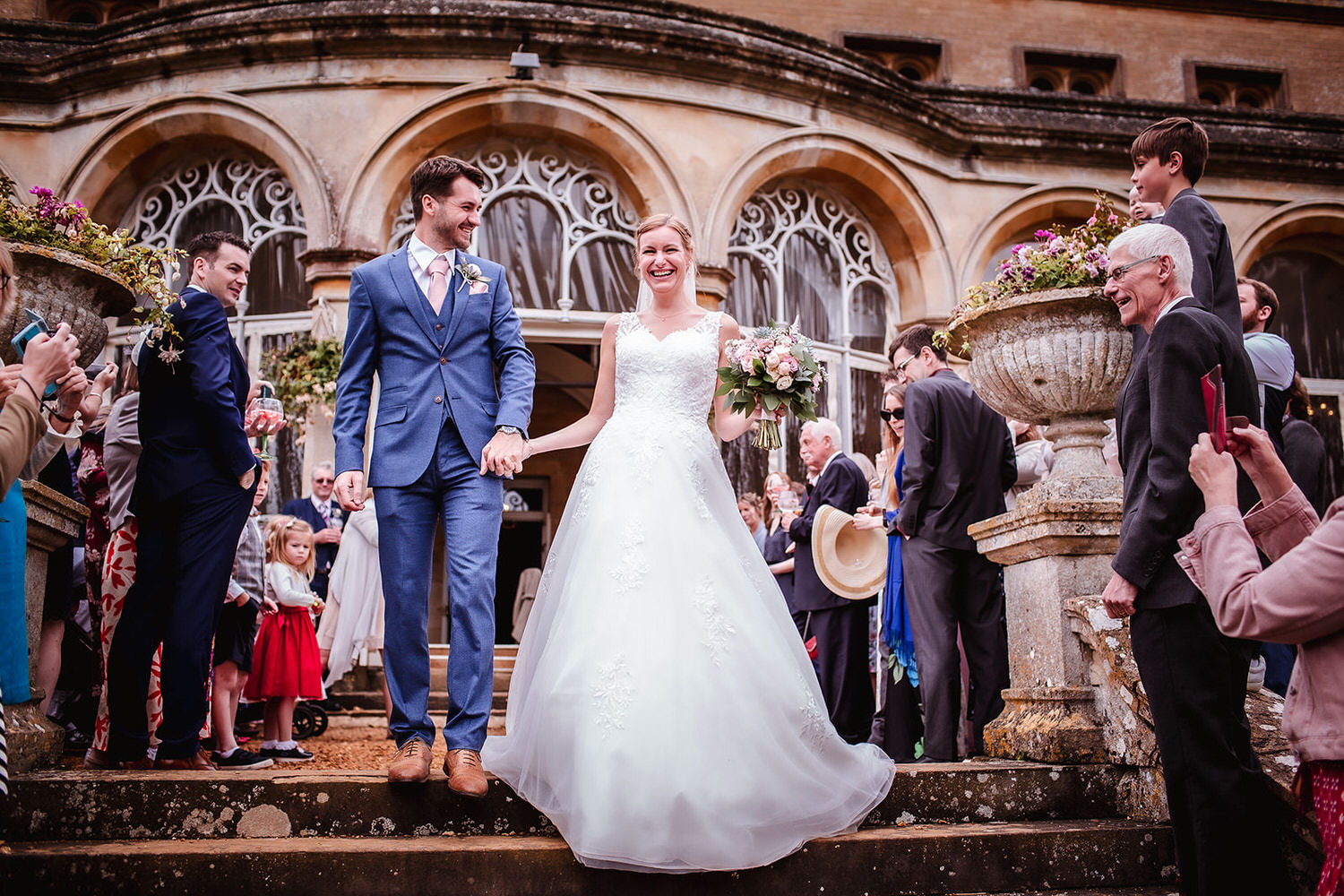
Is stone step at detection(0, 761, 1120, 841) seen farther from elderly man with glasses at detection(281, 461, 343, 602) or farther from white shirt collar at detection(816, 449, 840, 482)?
elderly man with glasses at detection(281, 461, 343, 602)

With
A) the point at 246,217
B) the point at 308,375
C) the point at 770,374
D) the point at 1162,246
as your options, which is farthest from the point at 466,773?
the point at 246,217

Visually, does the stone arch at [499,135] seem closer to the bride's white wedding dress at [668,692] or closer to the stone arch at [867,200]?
the stone arch at [867,200]

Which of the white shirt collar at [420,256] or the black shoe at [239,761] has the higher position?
the white shirt collar at [420,256]

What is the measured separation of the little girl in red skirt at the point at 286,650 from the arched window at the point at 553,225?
15.4ft

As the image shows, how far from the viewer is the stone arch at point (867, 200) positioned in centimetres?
1106

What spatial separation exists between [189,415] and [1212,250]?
13.5ft

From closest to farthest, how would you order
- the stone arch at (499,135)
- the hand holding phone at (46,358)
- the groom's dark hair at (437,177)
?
1. the hand holding phone at (46,358)
2. the groom's dark hair at (437,177)
3. the stone arch at (499,135)

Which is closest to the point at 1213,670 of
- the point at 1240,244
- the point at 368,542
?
the point at 368,542

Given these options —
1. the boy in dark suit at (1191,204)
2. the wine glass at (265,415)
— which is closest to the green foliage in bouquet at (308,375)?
the wine glass at (265,415)

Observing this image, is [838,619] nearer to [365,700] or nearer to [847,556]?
[847,556]

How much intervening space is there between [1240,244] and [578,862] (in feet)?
41.3

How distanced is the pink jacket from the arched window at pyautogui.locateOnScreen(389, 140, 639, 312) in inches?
345

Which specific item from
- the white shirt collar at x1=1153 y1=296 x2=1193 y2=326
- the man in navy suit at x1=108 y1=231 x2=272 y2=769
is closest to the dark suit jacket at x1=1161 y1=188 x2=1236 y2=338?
the white shirt collar at x1=1153 y1=296 x2=1193 y2=326

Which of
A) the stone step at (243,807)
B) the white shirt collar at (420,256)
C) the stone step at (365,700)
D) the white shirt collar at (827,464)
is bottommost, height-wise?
the stone step at (365,700)
